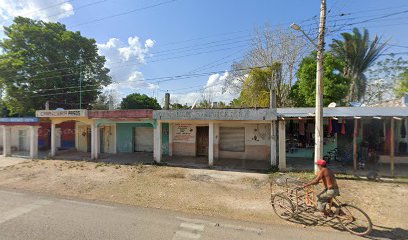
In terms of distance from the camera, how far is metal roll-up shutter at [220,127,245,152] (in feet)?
49.6

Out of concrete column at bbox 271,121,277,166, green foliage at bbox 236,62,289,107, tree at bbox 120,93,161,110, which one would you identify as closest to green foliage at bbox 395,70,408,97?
green foliage at bbox 236,62,289,107

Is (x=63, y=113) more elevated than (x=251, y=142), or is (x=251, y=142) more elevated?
(x=63, y=113)

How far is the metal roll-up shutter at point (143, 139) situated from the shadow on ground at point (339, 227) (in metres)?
13.3

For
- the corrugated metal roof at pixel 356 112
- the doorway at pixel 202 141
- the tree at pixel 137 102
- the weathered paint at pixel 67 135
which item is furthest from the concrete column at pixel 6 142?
the corrugated metal roof at pixel 356 112

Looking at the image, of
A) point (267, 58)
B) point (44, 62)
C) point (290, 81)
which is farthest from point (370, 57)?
point (44, 62)

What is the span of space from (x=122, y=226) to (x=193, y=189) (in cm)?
392

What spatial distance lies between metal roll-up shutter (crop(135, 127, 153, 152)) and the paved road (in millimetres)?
10644

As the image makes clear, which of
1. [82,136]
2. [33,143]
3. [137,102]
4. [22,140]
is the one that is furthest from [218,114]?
[137,102]

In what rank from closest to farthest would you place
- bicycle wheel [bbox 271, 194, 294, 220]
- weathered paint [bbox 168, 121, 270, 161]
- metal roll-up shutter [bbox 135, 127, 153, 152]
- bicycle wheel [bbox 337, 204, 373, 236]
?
bicycle wheel [bbox 337, 204, 373, 236], bicycle wheel [bbox 271, 194, 294, 220], weathered paint [bbox 168, 121, 270, 161], metal roll-up shutter [bbox 135, 127, 153, 152]

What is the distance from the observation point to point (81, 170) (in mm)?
12930

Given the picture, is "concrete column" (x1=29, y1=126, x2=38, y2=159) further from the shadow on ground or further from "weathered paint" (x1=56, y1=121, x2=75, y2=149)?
the shadow on ground

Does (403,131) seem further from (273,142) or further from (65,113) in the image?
(65,113)

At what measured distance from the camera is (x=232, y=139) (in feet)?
50.4

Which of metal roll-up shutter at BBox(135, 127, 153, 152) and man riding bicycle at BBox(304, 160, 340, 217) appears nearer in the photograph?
man riding bicycle at BBox(304, 160, 340, 217)
